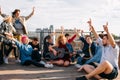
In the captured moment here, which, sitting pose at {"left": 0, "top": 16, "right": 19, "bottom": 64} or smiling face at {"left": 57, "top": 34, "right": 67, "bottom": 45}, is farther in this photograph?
smiling face at {"left": 57, "top": 34, "right": 67, "bottom": 45}

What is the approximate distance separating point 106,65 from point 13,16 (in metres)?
4.69

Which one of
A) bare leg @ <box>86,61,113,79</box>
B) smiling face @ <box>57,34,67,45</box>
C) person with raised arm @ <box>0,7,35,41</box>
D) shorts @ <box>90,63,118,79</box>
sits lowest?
shorts @ <box>90,63,118,79</box>

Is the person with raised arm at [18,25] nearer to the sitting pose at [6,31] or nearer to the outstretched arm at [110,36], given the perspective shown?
the sitting pose at [6,31]

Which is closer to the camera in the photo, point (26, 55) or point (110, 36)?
point (110, 36)

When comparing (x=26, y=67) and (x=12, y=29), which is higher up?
(x=12, y=29)

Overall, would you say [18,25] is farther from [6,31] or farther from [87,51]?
[87,51]

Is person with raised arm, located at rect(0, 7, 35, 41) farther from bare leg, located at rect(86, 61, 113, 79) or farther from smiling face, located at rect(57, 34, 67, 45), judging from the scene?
bare leg, located at rect(86, 61, 113, 79)

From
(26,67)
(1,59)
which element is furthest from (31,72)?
(1,59)

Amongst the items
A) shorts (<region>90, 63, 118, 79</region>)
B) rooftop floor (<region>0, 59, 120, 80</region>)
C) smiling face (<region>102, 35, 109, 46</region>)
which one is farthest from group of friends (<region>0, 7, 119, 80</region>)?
shorts (<region>90, 63, 118, 79</region>)

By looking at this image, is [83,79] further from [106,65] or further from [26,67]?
[26,67]

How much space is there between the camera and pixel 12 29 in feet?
36.5

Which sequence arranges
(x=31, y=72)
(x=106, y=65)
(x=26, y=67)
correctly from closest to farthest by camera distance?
(x=106, y=65)
(x=31, y=72)
(x=26, y=67)

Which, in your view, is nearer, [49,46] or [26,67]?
[26,67]

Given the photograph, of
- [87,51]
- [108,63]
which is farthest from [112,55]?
[87,51]
